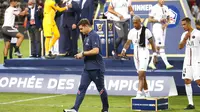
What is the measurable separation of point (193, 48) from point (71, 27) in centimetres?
635

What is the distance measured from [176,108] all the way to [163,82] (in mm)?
2414

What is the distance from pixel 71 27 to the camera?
23.0 m

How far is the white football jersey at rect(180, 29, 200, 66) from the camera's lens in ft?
57.5

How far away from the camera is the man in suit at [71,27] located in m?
22.9

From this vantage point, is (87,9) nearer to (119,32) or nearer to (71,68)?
(119,32)

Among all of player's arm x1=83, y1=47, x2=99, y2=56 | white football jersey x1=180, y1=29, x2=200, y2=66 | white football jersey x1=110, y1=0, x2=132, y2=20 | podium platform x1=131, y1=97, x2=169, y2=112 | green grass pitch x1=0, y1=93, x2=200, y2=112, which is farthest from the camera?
white football jersey x1=110, y1=0, x2=132, y2=20

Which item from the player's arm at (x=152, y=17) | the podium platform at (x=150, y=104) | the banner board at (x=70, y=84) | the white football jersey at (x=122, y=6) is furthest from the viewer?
the white football jersey at (x=122, y=6)

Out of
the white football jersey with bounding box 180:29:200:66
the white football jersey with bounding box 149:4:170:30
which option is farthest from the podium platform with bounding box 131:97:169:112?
the white football jersey with bounding box 149:4:170:30

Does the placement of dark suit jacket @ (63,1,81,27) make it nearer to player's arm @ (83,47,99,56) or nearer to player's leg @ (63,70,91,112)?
player's leg @ (63,70,91,112)

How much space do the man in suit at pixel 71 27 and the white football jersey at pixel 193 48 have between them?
5.98 metres

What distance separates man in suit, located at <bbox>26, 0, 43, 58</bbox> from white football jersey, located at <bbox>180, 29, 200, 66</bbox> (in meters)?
7.90

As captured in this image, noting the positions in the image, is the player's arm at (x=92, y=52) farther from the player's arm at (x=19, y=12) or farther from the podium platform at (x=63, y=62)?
Result: the player's arm at (x=19, y=12)

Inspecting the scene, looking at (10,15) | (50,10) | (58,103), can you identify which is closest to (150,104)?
(58,103)

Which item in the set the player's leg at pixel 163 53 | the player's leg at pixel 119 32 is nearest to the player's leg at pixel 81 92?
the player's leg at pixel 163 53
